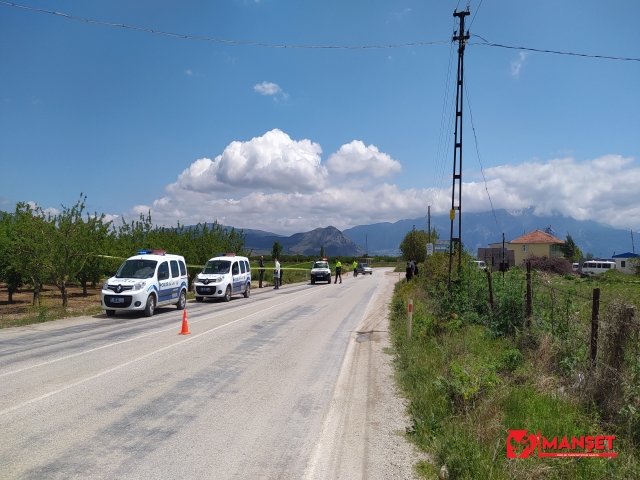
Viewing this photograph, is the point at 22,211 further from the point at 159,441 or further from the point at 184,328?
the point at 159,441

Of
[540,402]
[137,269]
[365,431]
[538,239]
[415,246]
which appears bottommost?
[365,431]

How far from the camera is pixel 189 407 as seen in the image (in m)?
6.60

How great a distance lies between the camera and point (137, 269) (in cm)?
1844

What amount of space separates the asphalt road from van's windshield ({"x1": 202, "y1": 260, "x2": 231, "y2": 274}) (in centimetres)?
1151

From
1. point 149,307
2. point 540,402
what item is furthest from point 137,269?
point 540,402

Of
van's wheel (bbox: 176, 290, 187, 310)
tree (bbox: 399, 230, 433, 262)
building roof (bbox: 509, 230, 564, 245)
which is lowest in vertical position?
van's wheel (bbox: 176, 290, 187, 310)

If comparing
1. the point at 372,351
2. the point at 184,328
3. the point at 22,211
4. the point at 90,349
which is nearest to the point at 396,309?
the point at 372,351

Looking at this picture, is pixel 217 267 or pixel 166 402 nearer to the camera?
pixel 166 402

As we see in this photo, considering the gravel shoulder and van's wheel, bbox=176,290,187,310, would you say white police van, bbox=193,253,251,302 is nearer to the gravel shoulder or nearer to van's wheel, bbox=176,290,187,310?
van's wheel, bbox=176,290,187,310

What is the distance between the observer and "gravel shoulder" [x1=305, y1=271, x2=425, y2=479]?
4859mm

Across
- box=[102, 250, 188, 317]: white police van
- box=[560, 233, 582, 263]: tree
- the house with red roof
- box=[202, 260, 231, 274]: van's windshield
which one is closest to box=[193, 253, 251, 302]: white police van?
box=[202, 260, 231, 274]: van's windshield

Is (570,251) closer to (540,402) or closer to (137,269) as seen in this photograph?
(137,269)

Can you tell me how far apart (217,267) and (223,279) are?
4.43ft

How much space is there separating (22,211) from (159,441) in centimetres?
1927
